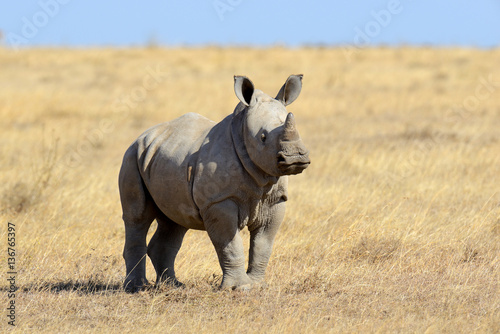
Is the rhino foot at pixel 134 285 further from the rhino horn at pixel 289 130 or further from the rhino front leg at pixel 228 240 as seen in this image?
the rhino horn at pixel 289 130

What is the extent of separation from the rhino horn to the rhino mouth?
0.12 metres

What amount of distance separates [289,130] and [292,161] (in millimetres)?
216

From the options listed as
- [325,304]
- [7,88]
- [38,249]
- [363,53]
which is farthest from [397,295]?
[363,53]

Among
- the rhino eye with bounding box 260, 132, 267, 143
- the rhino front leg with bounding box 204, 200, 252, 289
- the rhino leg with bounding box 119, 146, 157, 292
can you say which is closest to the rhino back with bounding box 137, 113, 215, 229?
the rhino leg with bounding box 119, 146, 157, 292

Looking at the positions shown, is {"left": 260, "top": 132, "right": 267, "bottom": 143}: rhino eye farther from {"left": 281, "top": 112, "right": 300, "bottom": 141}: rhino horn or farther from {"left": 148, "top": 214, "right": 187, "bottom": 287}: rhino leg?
{"left": 148, "top": 214, "right": 187, "bottom": 287}: rhino leg

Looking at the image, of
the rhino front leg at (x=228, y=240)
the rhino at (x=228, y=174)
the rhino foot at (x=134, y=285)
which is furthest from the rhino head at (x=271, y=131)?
the rhino foot at (x=134, y=285)

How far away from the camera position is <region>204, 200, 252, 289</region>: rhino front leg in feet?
17.7

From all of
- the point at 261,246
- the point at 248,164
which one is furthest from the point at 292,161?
the point at 261,246

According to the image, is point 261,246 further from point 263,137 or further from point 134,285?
point 134,285

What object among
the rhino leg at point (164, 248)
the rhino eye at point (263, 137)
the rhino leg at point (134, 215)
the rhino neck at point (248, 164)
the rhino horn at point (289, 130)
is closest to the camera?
the rhino horn at point (289, 130)

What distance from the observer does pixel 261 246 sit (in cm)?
578

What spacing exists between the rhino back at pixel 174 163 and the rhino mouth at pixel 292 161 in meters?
0.92

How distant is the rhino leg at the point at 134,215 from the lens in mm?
6160

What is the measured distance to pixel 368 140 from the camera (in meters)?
14.0
